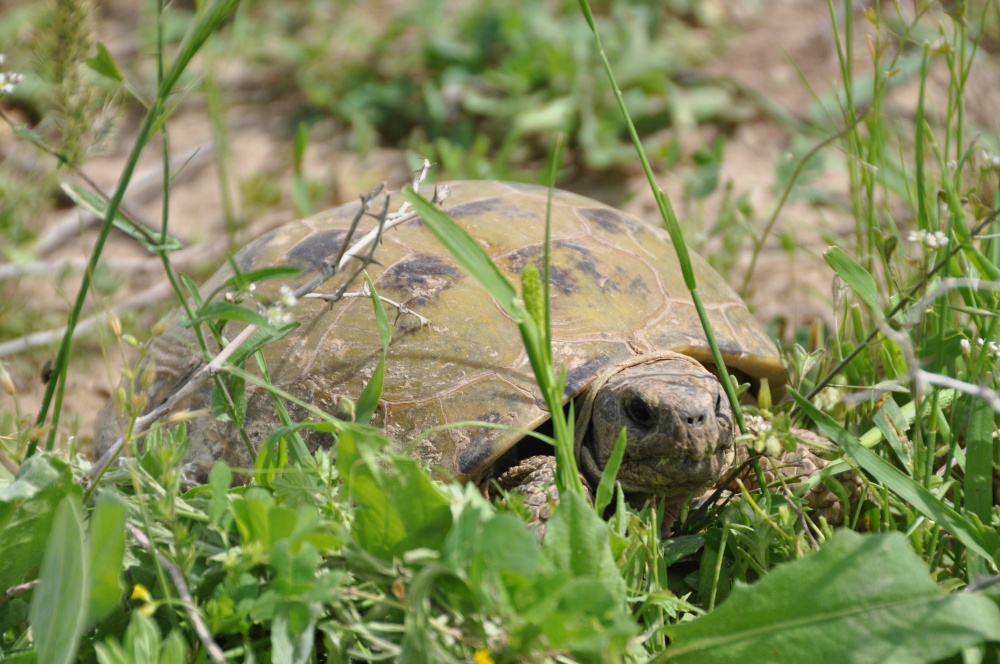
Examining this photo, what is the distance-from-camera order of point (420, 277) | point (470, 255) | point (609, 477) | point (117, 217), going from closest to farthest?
point (470, 255) < point (609, 477) < point (117, 217) < point (420, 277)

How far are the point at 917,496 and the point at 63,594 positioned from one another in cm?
139

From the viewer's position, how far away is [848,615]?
1.40m

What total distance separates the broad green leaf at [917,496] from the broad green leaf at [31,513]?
1257 mm

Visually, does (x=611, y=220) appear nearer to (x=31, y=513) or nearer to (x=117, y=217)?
(x=117, y=217)

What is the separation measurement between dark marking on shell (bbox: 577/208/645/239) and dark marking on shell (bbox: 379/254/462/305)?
533 mm

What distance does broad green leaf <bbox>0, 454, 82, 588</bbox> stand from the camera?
156 cm

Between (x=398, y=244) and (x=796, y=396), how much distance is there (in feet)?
3.58

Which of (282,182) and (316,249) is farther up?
(316,249)

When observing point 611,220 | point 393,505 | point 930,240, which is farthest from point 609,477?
point 611,220

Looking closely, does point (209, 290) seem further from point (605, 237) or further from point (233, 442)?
point (605, 237)

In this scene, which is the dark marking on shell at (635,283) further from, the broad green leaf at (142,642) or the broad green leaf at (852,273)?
the broad green leaf at (142,642)

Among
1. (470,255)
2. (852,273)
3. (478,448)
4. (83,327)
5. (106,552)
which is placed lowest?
(83,327)

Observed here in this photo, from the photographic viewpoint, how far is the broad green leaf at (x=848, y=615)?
4.46ft

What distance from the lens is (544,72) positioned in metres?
4.61
